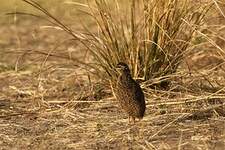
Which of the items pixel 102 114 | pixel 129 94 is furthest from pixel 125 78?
pixel 102 114

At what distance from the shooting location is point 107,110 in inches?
181

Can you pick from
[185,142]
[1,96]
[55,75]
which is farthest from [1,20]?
[185,142]

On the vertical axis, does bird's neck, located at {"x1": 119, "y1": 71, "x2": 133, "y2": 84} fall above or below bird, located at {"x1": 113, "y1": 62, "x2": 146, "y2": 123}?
above

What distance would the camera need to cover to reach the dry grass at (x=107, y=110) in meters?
3.86

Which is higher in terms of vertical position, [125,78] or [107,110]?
[125,78]

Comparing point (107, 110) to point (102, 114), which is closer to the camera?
point (102, 114)

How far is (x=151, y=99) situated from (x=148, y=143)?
929 millimetres

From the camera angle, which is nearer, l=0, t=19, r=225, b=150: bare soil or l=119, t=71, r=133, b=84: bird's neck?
l=0, t=19, r=225, b=150: bare soil

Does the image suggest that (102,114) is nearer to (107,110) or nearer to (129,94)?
(107,110)

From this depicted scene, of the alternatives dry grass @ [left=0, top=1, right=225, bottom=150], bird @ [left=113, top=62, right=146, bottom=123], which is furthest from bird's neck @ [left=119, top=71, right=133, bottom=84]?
dry grass @ [left=0, top=1, right=225, bottom=150]

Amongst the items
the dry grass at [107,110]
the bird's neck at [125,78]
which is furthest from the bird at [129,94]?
the dry grass at [107,110]

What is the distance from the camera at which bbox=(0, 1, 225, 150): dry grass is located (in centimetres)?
386

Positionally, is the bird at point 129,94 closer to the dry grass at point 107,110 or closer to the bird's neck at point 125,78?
the bird's neck at point 125,78

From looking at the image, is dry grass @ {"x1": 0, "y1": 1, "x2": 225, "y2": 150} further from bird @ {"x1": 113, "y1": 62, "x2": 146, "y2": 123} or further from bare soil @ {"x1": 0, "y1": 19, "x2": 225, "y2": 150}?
bird @ {"x1": 113, "y1": 62, "x2": 146, "y2": 123}
